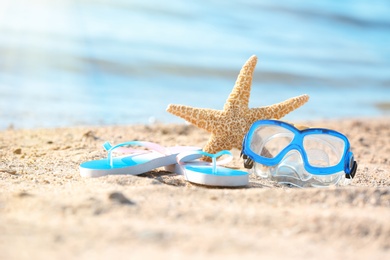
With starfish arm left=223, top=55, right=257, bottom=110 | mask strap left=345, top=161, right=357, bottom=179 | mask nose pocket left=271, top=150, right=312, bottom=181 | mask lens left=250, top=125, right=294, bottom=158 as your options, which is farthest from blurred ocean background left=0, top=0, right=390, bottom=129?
mask strap left=345, top=161, right=357, bottom=179

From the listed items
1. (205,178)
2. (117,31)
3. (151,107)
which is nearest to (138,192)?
(205,178)

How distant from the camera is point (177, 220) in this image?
8.46ft

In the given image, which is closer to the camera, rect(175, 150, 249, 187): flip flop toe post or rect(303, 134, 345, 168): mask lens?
rect(175, 150, 249, 187): flip flop toe post

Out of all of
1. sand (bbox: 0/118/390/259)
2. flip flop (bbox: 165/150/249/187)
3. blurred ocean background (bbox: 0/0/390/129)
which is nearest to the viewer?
sand (bbox: 0/118/390/259)

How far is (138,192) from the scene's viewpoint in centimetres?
301

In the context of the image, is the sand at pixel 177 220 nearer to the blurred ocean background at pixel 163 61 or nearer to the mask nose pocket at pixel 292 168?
the mask nose pocket at pixel 292 168

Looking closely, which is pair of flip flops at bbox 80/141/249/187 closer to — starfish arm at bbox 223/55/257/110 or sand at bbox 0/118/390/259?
sand at bbox 0/118/390/259

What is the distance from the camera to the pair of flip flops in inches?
138

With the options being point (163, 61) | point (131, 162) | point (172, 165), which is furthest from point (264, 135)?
point (163, 61)

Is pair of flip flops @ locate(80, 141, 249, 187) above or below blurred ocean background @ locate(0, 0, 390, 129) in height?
below

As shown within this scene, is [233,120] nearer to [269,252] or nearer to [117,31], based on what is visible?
[269,252]

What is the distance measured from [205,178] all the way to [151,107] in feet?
14.3

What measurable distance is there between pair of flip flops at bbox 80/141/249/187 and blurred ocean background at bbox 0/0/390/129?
283 centimetres

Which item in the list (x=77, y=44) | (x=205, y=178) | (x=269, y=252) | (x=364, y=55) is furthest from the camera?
(x=364, y=55)
